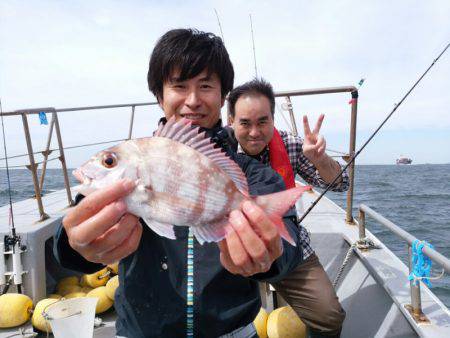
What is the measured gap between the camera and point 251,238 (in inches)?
59.2

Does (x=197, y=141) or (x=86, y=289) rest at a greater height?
(x=197, y=141)

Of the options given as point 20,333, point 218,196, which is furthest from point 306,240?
point 20,333

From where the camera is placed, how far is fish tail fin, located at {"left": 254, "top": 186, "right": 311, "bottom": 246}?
1.55 metres

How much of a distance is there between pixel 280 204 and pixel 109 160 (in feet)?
2.79

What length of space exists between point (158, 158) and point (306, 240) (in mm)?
2473

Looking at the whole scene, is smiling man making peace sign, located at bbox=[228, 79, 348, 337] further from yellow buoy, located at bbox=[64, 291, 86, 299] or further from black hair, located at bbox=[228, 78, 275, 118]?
yellow buoy, located at bbox=[64, 291, 86, 299]

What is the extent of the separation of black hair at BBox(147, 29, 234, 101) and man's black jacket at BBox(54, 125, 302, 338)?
0.89 meters

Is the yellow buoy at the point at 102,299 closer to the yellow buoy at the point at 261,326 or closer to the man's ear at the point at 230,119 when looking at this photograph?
the yellow buoy at the point at 261,326

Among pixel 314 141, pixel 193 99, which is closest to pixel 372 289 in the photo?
pixel 314 141

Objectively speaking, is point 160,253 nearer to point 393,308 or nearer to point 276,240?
point 276,240

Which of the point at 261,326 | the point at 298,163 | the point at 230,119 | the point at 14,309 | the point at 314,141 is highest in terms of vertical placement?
the point at 230,119

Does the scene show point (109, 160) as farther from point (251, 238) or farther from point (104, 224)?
point (251, 238)

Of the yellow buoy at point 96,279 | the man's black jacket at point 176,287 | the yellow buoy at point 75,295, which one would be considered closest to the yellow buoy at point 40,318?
the yellow buoy at point 75,295

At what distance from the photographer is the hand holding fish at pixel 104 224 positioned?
1462mm
